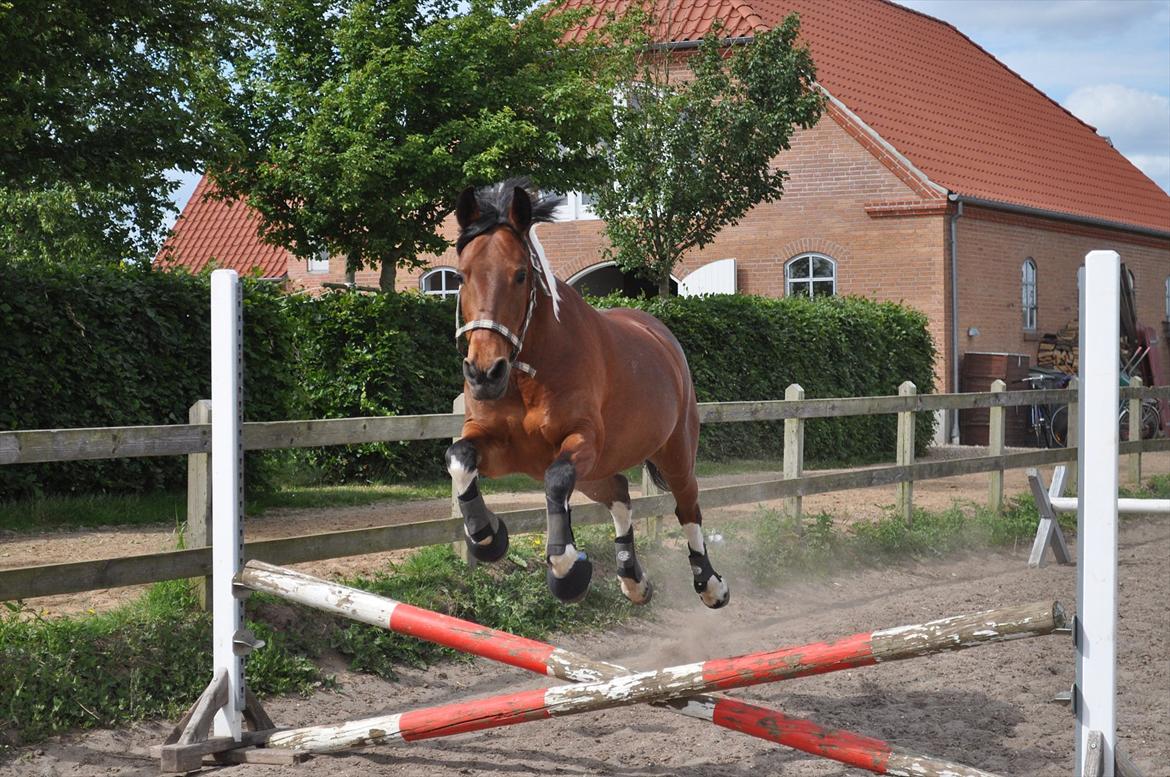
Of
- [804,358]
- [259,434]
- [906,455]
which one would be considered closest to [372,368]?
[906,455]

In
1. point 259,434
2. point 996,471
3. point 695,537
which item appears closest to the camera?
point 695,537

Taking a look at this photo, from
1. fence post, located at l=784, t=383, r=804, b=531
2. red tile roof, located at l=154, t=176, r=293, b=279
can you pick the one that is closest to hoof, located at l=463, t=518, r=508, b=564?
fence post, located at l=784, t=383, r=804, b=531

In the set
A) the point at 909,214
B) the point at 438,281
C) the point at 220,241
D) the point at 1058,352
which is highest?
the point at 220,241

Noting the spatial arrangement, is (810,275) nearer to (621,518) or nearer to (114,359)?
(114,359)

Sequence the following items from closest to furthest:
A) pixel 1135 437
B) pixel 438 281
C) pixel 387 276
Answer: pixel 1135 437 → pixel 387 276 → pixel 438 281

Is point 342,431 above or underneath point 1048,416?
above

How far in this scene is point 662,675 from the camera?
3.73 m

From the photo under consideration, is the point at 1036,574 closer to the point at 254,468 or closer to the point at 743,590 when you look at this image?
the point at 743,590

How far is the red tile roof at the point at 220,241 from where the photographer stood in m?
27.5

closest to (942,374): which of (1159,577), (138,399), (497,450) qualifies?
(1159,577)

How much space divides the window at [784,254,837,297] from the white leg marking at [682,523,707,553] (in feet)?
51.6

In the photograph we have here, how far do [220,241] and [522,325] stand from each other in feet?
86.8

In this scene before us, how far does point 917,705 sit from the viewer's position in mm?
5805

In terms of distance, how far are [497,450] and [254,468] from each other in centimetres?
666
